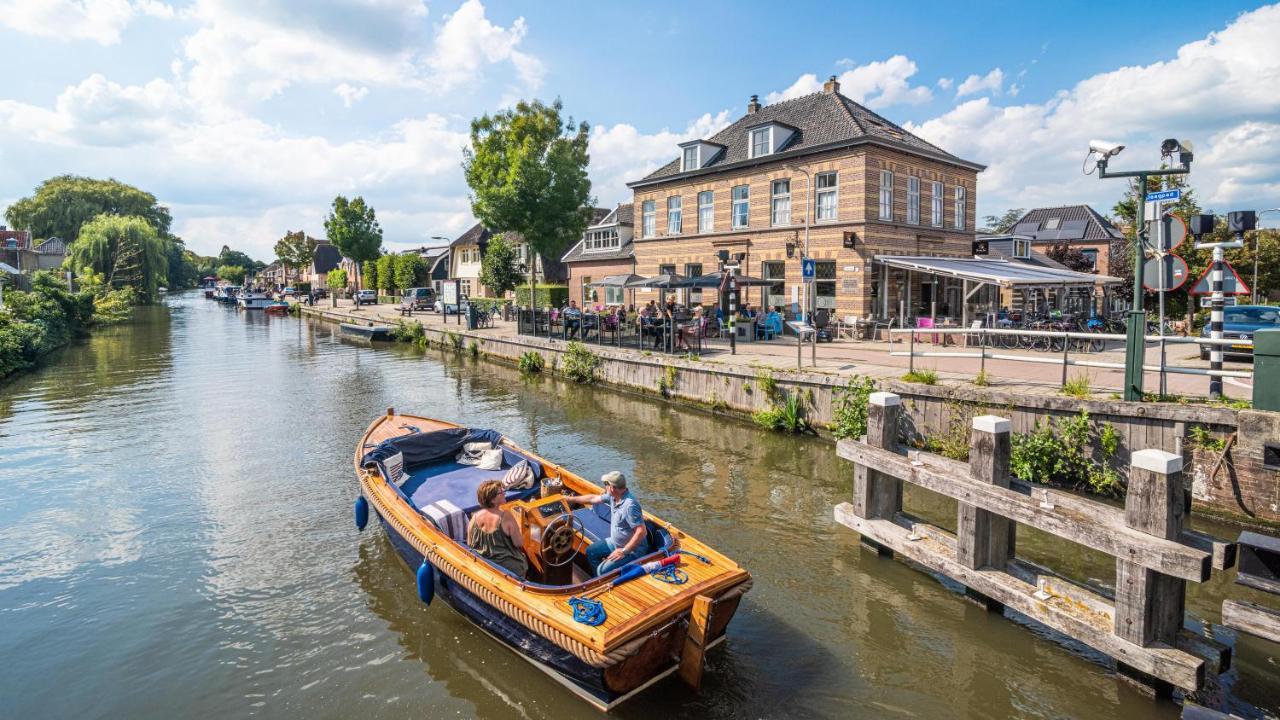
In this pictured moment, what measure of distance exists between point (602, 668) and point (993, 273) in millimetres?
18391

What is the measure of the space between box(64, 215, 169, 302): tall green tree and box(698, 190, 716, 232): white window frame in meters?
47.7

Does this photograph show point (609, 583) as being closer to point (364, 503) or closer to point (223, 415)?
point (364, 503)

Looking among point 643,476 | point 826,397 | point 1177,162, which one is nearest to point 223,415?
point 643,476

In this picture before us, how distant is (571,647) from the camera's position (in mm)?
4945

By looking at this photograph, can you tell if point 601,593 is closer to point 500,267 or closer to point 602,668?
point 602,668

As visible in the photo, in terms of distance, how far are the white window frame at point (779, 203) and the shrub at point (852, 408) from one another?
1243 cm

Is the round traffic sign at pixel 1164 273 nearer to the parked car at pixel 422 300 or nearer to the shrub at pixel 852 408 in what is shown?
the shrub at pixel 852 408

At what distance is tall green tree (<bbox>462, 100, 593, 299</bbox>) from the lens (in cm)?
2898

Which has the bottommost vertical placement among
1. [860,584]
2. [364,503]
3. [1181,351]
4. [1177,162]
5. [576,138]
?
[860,584]

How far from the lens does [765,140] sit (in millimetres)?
24781

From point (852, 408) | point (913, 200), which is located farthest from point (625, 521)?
point (913, 200)

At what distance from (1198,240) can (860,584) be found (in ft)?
89.1

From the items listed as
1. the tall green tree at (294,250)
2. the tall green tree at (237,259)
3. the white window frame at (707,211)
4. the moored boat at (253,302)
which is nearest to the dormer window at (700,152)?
the white window frame at (707,211)

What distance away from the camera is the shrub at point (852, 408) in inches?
486
